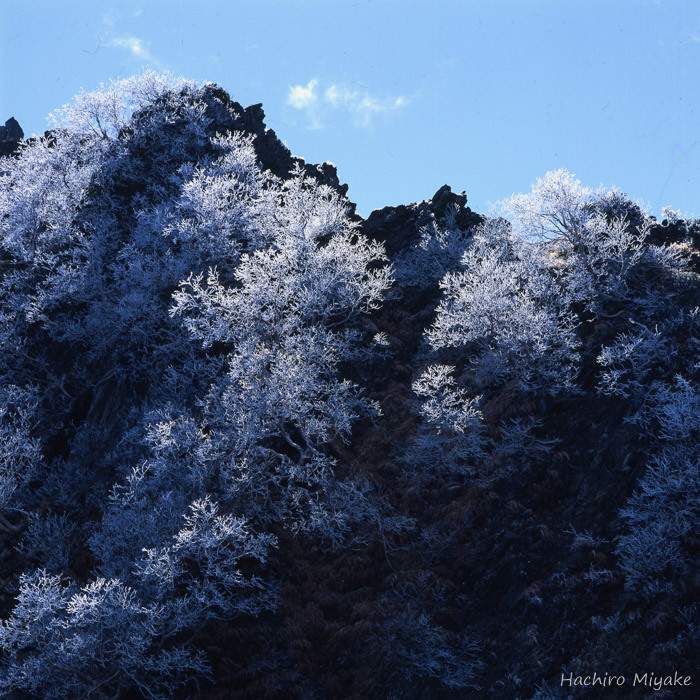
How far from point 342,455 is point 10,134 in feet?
183

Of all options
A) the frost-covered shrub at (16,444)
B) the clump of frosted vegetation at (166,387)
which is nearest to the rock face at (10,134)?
the clump of frosted vegetation at (166,387)

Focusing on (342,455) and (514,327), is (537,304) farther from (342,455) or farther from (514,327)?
(342,455)

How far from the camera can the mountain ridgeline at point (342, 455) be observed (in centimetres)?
1549

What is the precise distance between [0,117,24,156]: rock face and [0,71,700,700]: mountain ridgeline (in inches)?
803

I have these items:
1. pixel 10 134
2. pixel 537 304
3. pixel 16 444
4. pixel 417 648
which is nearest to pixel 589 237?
pixel 537 304

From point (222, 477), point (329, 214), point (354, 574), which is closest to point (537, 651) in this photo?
point (354, 574)

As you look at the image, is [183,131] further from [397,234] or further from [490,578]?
[490,578]

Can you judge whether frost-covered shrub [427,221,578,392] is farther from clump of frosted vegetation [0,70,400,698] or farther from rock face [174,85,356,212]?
rock face [174,85,356,212]

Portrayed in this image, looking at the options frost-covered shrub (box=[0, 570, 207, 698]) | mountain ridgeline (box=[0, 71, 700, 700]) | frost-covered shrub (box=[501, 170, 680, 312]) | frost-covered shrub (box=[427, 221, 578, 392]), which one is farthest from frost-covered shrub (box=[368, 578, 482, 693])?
frost-covered shrub (box=[501, 170, 680, 312])

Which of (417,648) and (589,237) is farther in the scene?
(589,237)

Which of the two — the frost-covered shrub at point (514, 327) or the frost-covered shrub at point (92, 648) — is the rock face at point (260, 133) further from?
the frost-covered shrub at point (92, 648)

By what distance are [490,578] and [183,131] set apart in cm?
4027

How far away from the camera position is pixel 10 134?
197 ft

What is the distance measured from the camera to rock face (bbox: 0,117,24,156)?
186ft
